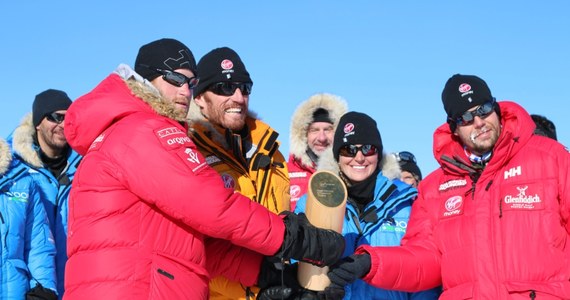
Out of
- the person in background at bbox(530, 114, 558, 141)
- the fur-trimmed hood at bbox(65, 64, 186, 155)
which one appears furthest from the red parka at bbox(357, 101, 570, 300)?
the fur-trimmed hood at bbox(65, 64, 186, 155)

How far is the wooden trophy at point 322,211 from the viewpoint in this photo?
14.5 feet

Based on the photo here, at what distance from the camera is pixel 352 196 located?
18.7ft

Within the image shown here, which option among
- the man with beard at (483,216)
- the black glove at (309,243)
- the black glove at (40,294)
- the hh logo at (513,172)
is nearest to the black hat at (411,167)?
the man with beard at (483,216)

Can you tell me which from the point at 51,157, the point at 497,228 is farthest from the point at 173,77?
the point at 51,157

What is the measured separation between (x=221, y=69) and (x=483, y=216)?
1.94 m

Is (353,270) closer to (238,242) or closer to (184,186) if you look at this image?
(238,242)

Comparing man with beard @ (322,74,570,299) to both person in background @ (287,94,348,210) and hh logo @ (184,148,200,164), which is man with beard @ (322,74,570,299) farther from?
person in background @ (287,94,348,210)

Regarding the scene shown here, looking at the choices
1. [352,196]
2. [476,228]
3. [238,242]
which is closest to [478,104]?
[476,228]

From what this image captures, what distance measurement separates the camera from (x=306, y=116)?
27.9 ft

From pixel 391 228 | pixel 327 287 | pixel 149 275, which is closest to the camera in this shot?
pixel 149 275

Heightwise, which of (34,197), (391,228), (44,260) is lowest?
(44,260)

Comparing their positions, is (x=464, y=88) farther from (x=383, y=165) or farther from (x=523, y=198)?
(x=383, y=165)

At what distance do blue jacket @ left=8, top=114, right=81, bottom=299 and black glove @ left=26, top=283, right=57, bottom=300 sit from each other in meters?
0.35

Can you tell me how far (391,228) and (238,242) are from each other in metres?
1.80
